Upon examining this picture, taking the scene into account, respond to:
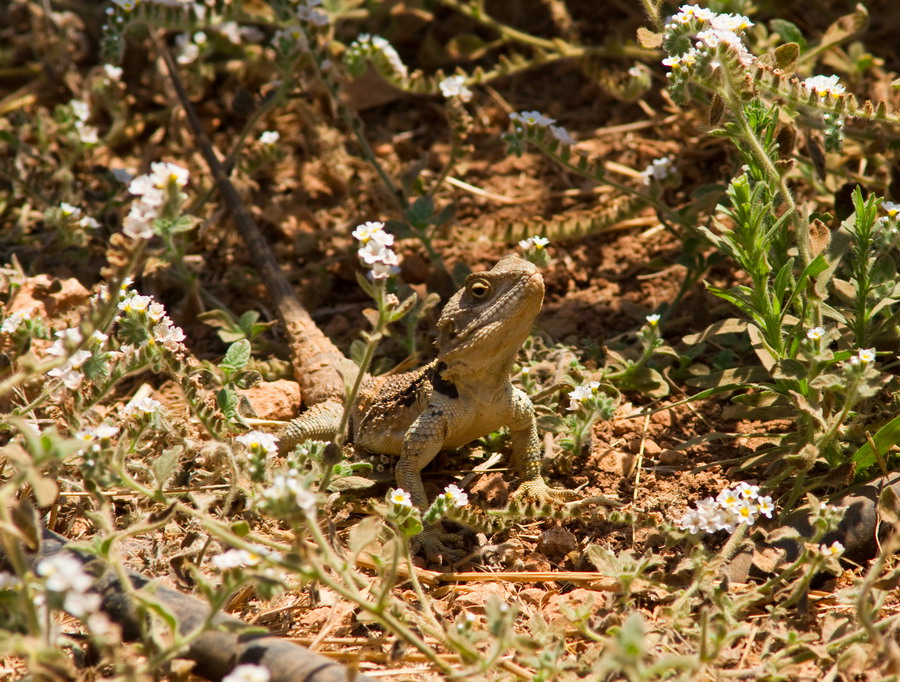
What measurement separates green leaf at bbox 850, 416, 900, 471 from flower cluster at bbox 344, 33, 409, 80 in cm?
363

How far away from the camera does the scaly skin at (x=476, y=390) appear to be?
4.09 m

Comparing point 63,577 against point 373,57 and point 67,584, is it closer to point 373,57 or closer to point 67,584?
point 67,584

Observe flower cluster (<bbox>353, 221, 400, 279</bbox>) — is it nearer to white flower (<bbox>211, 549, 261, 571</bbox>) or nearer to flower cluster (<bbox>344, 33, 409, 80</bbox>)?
white flower (<bbox>211, 549, 261, 571</bbox>)

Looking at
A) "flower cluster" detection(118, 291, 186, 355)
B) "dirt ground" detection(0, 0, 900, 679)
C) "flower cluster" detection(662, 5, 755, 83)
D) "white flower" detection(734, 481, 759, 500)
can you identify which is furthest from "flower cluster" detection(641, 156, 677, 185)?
"flower cluster" detection(118, 291, 186, 355)

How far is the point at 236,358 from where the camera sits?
4.55 metres

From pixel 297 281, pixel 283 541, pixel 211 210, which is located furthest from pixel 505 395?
pixel 211 210

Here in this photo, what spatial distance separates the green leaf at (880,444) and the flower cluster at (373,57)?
11.9ft

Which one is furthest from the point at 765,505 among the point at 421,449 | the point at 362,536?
the point at 362,536

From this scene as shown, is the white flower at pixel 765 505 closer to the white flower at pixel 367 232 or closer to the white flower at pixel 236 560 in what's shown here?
the white flower at pixel 367 232

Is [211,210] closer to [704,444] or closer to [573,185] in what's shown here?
[573,185]

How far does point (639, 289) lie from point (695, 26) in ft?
7.15

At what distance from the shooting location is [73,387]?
3672 mm

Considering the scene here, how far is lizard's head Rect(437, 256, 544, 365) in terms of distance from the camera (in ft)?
13.4

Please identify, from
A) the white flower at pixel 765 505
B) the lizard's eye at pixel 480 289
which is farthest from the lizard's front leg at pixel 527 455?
the white flower at pixel 765 505
